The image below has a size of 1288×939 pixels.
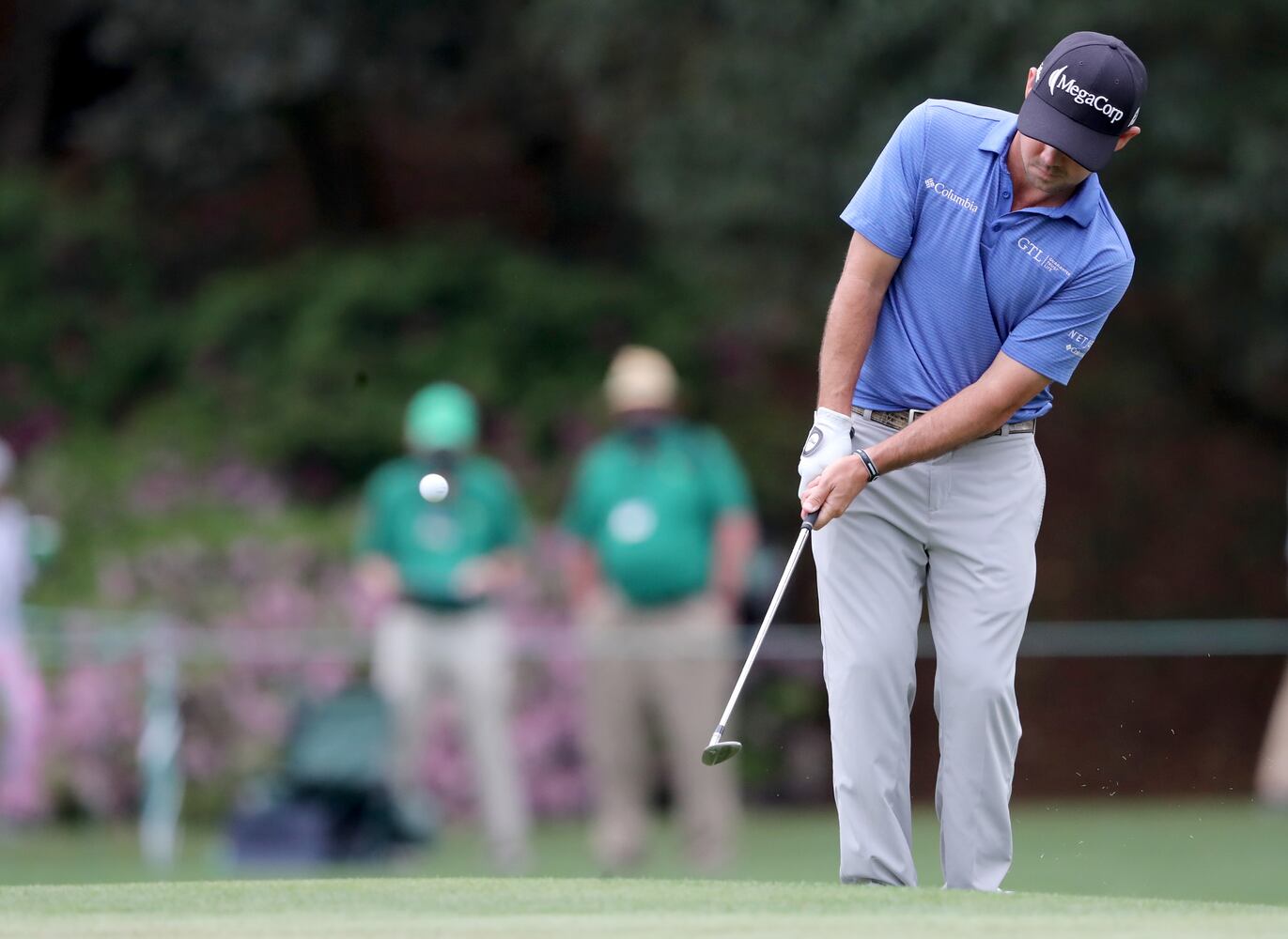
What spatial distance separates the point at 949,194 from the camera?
232 inches

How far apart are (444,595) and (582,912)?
19.4ft

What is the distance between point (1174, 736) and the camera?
661 inches

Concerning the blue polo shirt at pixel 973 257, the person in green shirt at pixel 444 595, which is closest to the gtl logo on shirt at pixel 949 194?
the blue polo shirt at pixel 973 257

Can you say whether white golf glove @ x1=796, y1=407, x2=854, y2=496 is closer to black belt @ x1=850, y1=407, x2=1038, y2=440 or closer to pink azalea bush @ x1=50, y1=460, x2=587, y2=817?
black belt @ x1=850, y1=407, x2=1038, y2=440

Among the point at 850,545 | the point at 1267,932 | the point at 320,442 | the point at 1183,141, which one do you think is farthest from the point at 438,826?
the point at 1267,932

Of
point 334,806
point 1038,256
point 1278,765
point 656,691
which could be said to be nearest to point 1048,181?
point 1038,256

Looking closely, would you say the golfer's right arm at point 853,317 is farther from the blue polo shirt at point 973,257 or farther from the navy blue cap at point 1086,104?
the navy blue cap at point 1086,104

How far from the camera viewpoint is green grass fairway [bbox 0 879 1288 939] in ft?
16.0

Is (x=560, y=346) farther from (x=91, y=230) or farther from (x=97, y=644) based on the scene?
(x=97, y=644)

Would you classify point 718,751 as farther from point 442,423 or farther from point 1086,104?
point 442,423

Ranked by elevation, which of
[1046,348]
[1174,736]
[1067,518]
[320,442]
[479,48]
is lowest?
[1174,736]

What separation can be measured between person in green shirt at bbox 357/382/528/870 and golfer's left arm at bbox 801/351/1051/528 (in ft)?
17.7

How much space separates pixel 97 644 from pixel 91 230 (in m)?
5.30

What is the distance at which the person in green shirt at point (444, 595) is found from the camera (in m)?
11.1
